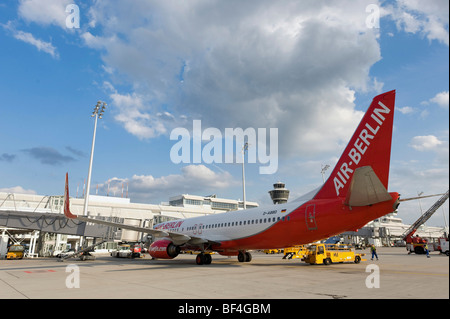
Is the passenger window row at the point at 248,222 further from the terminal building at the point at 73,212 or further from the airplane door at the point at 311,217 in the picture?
the terminal building at the point at 73,212

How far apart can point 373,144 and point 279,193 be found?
87784 mm

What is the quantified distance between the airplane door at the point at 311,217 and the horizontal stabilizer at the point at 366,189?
98.6 inches

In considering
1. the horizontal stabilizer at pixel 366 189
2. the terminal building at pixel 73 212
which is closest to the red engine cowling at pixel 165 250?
the terminal building at pixel 73 212

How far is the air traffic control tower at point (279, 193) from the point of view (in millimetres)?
99812

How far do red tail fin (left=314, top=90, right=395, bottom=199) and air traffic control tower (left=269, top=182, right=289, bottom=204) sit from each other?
8558 centimetres

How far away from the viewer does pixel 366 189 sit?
40.8 feet

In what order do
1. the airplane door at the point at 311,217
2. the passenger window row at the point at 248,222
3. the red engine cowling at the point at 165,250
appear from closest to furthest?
the airplane door at the point at 311,217 → the passenger window row at the point at 248,222 → the red engine cowling at the point at 165,250

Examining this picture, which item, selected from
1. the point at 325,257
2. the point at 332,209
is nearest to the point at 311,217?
the point at 332,209

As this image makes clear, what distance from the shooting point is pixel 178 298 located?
28.0ft

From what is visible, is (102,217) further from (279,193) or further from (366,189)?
(279,193)

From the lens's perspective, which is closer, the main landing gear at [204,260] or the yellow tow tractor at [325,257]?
the yellow tow tractor at [325,257]
